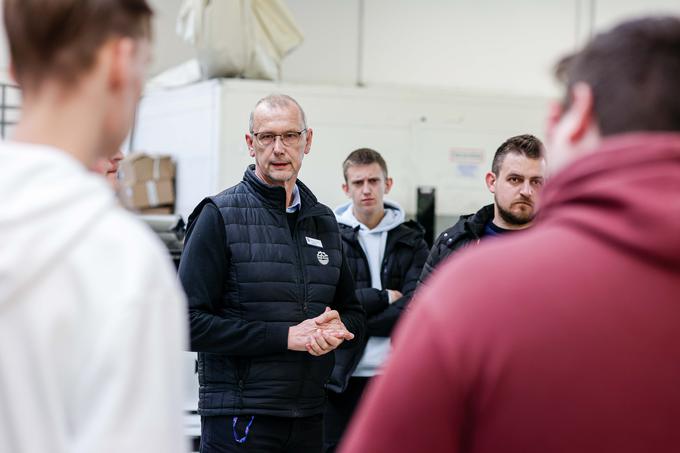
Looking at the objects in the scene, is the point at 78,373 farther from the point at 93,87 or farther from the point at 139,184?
the point at 139,184

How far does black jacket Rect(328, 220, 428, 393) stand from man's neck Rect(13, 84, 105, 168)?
300 centimetres

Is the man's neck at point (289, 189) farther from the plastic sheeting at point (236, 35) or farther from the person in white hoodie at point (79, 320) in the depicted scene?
the plastic sheeting at point (236, 35)

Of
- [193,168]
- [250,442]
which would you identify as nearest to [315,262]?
[250,442]

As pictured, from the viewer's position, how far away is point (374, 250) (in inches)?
173

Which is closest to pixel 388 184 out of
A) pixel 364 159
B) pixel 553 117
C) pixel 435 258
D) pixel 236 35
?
Result: pixel 364 159

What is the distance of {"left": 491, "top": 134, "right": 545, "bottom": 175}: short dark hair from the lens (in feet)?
11.1

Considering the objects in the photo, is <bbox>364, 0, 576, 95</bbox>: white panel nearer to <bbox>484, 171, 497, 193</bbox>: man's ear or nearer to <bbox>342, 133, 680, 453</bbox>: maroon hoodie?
<bbox>484, 171, 497, 193</bbox>: man's ear

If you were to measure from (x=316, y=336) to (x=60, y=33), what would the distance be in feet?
6.09

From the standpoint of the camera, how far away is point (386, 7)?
7539 millimetres

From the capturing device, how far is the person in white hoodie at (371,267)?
415 cm

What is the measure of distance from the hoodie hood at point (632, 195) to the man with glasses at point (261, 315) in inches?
72.8

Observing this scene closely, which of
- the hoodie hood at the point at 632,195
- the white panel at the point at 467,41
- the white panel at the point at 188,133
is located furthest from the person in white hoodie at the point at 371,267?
the white panel at the point at 467,41

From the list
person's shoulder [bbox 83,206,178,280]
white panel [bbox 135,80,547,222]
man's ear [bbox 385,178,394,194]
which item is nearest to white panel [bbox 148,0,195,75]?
white panel [bbox 135,80,547,222]

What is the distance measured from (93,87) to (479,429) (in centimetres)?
59
